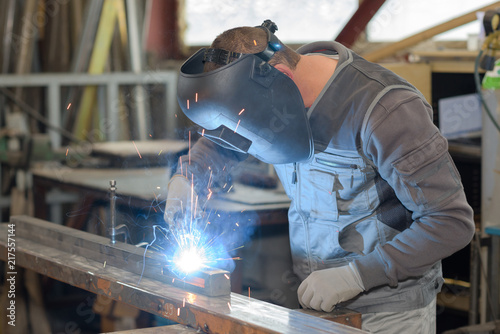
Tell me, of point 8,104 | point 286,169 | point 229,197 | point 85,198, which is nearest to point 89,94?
point 8,104

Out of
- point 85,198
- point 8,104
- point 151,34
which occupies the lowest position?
point 85,198

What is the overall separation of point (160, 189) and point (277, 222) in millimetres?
739

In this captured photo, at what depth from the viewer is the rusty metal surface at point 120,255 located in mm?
1573

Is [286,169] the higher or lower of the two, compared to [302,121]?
lower

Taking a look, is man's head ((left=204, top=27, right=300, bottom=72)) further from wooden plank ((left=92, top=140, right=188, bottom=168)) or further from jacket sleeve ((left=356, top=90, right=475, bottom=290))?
wooden plank ((left=92, top=140, right=188, bottom=168))

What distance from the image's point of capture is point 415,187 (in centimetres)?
152

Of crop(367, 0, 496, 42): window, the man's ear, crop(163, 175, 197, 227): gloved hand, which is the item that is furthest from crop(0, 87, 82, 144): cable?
the man's ear

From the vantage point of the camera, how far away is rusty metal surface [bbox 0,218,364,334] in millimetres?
1391

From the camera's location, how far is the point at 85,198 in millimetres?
3586

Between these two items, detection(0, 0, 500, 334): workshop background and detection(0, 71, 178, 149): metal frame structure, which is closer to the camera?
detection(0, 0, 500, 334): workshop background

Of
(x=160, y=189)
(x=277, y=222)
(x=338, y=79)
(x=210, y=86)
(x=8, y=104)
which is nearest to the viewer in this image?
(x=210, y=86)

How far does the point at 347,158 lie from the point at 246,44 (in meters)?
0.38

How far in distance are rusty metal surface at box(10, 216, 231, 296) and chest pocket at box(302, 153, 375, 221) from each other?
0.33m

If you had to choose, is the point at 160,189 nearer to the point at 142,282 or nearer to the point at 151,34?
the point at 142,282
